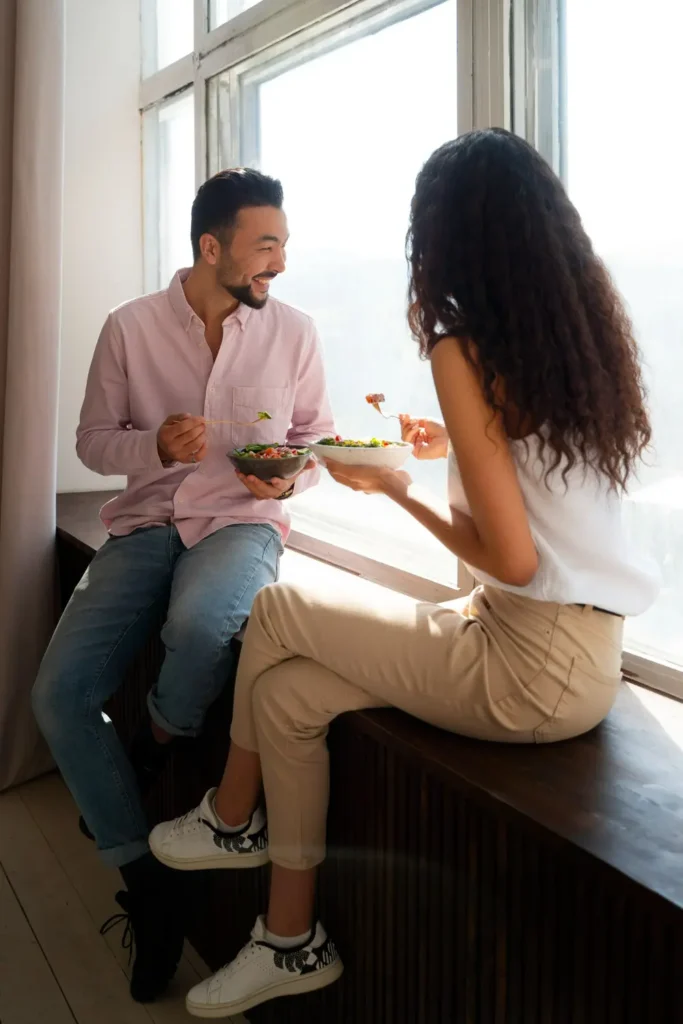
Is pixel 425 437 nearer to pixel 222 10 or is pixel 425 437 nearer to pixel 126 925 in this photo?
pixel 126 925

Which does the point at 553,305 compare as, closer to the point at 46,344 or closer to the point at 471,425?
the point at 471,425

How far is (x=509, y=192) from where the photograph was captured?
3.75 ft

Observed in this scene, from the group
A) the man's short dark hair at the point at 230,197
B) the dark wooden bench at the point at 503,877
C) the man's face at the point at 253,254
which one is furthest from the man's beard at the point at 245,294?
the dark wooden bench at the point at 503,877

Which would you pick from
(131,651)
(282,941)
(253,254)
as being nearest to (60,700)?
(131,651)

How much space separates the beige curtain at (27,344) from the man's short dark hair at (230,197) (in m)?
0.63

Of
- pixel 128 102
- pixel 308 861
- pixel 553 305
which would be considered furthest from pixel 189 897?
pixel 128 102

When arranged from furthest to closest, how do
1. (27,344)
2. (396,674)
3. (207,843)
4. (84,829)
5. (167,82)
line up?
(167,82), (27,344), (84,829), (207,843), (396,674)

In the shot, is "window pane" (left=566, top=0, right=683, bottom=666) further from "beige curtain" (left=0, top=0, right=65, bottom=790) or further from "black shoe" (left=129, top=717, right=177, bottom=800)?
"beige curtain" (left=0, top=0, right=65, bottom=790)

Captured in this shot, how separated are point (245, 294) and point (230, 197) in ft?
0.63

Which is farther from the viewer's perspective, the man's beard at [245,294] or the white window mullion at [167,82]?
the white window mullion at [167,82]

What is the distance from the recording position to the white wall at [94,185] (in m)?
2.94

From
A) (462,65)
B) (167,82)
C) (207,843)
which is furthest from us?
(167,82)

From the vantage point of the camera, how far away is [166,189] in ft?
10.1

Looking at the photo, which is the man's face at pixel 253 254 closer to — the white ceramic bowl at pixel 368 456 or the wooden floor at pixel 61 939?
the white ceramic bowl at pixel 368 456
